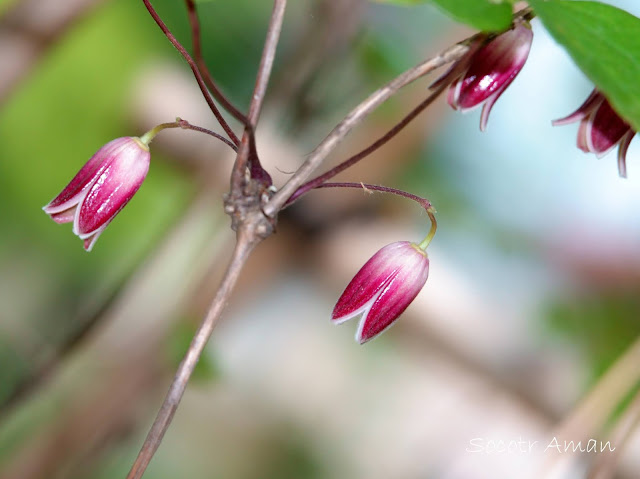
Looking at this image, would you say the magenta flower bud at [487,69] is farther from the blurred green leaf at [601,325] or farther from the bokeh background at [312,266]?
the blurred green leaf at [601,325]

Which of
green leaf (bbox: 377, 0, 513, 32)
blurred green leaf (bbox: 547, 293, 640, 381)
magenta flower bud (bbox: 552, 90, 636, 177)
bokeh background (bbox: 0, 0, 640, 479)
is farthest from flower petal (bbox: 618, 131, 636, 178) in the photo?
blurred green leaf (bbox: 547, 293, 640, 381)

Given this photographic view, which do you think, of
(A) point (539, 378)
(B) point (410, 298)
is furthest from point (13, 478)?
(A) point (539, 378)

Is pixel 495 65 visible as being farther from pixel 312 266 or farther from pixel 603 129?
pixel 312 266

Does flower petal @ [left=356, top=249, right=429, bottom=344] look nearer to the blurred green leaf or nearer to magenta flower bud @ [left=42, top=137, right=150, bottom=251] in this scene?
magenta flower bud @ [left=42, top=137, right=150, bottom=251]

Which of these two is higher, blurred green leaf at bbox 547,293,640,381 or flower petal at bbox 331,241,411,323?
flower petal at bbox 331,241,411,323

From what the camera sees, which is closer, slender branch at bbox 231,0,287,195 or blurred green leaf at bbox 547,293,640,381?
slender branch at bbox 231,0,287,195

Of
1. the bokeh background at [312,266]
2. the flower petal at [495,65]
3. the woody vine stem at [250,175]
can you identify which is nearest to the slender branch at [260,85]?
the woody vine stem at [250,175]
